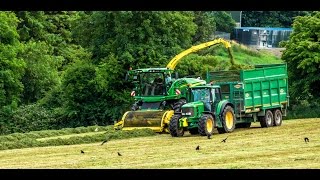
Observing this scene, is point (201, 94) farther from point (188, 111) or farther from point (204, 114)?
point (188, 111)

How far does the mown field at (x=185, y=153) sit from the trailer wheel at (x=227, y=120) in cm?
31

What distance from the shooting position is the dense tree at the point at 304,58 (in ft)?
113

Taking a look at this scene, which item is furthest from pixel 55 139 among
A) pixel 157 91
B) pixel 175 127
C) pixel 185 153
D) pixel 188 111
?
pixel 185 153

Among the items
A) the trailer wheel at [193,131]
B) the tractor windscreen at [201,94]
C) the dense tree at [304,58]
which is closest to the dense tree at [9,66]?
the dense tree at [304,58]

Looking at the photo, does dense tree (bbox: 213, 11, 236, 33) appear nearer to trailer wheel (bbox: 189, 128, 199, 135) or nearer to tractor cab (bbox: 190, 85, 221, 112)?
trailer wheel (bbox: 189, 128, 199, 135)

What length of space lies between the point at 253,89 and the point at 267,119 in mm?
1967

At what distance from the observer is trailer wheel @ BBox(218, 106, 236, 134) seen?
23391mm

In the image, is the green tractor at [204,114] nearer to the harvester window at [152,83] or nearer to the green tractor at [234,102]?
the green tractor at [234,102]

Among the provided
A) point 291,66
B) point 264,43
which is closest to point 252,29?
point 264,43

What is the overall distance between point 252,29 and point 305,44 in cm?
3100

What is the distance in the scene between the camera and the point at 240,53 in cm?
5450

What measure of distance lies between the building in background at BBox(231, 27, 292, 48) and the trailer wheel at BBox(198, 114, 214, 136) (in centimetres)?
4335
